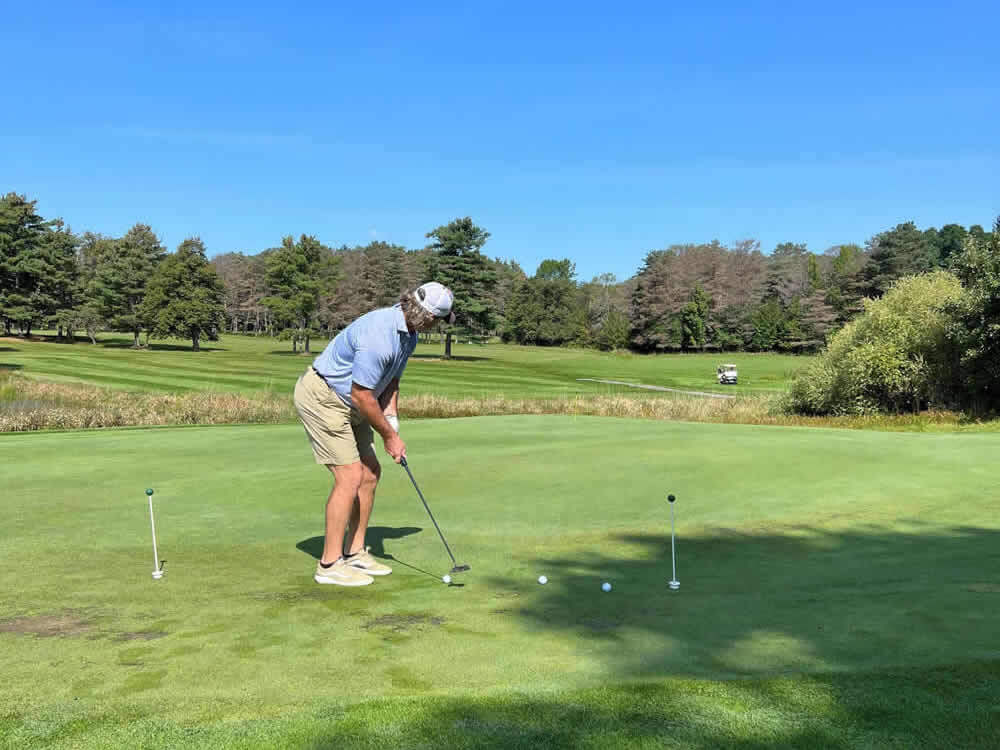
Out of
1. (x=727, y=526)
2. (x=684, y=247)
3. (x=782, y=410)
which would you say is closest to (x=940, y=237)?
(x=684, y=247)

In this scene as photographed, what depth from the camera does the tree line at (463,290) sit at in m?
82.6

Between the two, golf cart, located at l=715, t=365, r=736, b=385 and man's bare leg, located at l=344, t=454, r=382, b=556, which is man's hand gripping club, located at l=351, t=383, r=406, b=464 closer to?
man's bare leg, located at l=344, t=454, r=382, b=556

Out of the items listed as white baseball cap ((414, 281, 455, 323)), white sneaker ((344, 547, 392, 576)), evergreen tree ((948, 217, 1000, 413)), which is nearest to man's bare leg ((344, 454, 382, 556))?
white sneaker ((344, 547, 392, 576))

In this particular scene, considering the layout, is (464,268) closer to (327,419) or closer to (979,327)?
(979,327)

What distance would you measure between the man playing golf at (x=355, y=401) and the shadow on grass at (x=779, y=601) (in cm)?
132

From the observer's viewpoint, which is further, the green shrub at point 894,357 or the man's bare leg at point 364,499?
the green shrub at point 894,357

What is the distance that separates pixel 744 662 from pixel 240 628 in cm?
305

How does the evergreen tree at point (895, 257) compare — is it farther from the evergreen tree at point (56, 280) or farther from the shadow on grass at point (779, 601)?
the shadow on grass at point (779, 601)

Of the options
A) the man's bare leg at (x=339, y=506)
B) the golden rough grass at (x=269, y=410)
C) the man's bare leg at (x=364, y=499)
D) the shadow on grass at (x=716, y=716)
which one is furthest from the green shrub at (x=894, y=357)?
the shadow on grass at (x=716, y=716)

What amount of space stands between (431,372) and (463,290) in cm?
2427

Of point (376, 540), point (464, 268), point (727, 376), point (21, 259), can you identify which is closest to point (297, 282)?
point (464, 268)

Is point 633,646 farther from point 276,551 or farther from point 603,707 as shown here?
point 276,551

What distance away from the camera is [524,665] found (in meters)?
4.30

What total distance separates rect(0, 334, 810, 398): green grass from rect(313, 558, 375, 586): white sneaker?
111ft
